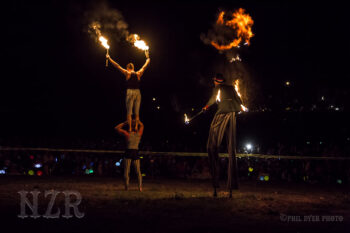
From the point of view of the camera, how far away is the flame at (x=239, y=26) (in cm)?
1209

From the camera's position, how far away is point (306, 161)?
16.3 m

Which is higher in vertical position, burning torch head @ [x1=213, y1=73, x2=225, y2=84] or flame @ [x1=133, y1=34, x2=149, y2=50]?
flame @ [x1=133, y1=34, x2=149, y2=50]

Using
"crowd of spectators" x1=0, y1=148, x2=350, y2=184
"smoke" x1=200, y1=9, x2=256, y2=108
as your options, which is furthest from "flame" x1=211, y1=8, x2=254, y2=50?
"crowd of spectators" x1=0, y1=148, x2=350, y2=184

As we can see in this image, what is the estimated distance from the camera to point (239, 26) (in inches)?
491

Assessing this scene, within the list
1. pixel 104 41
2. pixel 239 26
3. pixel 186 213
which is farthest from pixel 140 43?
pixel 186 213

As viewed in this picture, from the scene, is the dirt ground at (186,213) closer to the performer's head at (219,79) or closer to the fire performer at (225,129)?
the fire performer at (225,129)

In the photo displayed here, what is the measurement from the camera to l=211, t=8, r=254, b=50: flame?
1209 centimetres

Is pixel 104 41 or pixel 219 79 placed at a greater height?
pixel 104 41

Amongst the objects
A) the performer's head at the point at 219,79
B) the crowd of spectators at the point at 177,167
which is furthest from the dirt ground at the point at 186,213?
the crowd of spectators at the point at 177,167

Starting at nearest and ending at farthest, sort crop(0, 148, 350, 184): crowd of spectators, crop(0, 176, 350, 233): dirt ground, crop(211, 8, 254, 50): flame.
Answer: crop(0, 176, 350, 233): dirt ground
crop(211, 8, 254, 50): flame
crop(0, 148, 350, 184): crowd of spectators

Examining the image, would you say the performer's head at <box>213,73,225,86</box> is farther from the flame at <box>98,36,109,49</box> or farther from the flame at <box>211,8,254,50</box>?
the flame at <box>98,36,109,49</box>

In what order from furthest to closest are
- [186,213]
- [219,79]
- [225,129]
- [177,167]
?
[177,167], [219,79], [225,129], [186,213]

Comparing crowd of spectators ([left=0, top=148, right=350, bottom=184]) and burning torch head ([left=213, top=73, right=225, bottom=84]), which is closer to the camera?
burning torch head ([left=213, top=73, right=225, bottom=84])

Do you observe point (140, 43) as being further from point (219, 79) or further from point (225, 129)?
point (225, 129)
